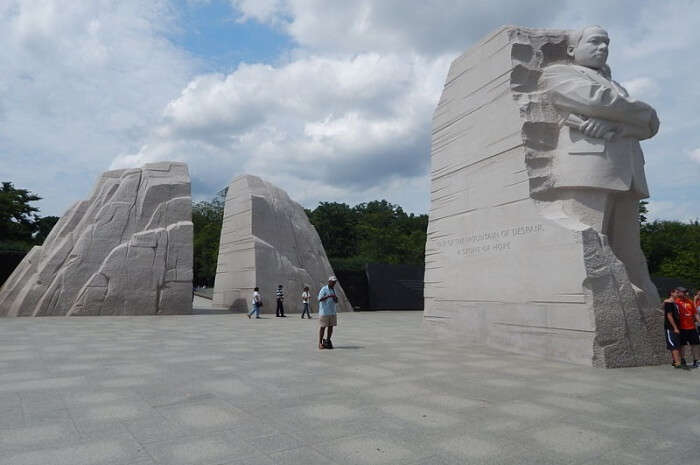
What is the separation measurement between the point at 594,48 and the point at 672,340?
5.16 meters

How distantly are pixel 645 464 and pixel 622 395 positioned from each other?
7.27ft

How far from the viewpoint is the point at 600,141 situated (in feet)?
27.1

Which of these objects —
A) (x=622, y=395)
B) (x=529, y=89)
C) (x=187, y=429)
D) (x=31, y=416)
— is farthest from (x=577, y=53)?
(x=31, y=416)

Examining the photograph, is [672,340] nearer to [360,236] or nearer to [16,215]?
[16,215]

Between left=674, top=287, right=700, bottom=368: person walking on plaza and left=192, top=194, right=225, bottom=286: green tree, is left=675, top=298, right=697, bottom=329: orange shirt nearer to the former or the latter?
left=674, top=287, right=700, bottom=368: person walking on plaza

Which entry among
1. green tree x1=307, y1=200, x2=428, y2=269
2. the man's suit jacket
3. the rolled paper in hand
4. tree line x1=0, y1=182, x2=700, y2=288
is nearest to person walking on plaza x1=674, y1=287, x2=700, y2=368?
the man's suit jacket

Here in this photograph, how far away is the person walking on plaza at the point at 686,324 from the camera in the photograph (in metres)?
7.14

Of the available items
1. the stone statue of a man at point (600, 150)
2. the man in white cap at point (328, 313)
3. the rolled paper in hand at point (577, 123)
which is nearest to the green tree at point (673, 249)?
the stone statue of a man at point (600, 150)

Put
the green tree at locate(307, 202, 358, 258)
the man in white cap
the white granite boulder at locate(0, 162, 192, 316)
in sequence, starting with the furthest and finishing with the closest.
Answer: the green tree at locate(307, 202, 358, 258) → the white granite boulder at locate(0, 162, 192, 316) → the man in white cap

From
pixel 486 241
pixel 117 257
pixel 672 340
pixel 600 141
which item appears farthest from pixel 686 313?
pixel 117 257

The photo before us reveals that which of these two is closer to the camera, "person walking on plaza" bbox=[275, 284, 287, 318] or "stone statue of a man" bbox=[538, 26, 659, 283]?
"stone statue of a man" bbox=[538, 26, 659, 283]

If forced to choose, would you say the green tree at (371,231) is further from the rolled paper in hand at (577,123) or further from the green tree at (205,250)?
the rolled paper in hand at (577,123)

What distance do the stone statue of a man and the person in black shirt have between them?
60.2 inches

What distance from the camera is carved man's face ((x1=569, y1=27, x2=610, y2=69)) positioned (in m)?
9.02
